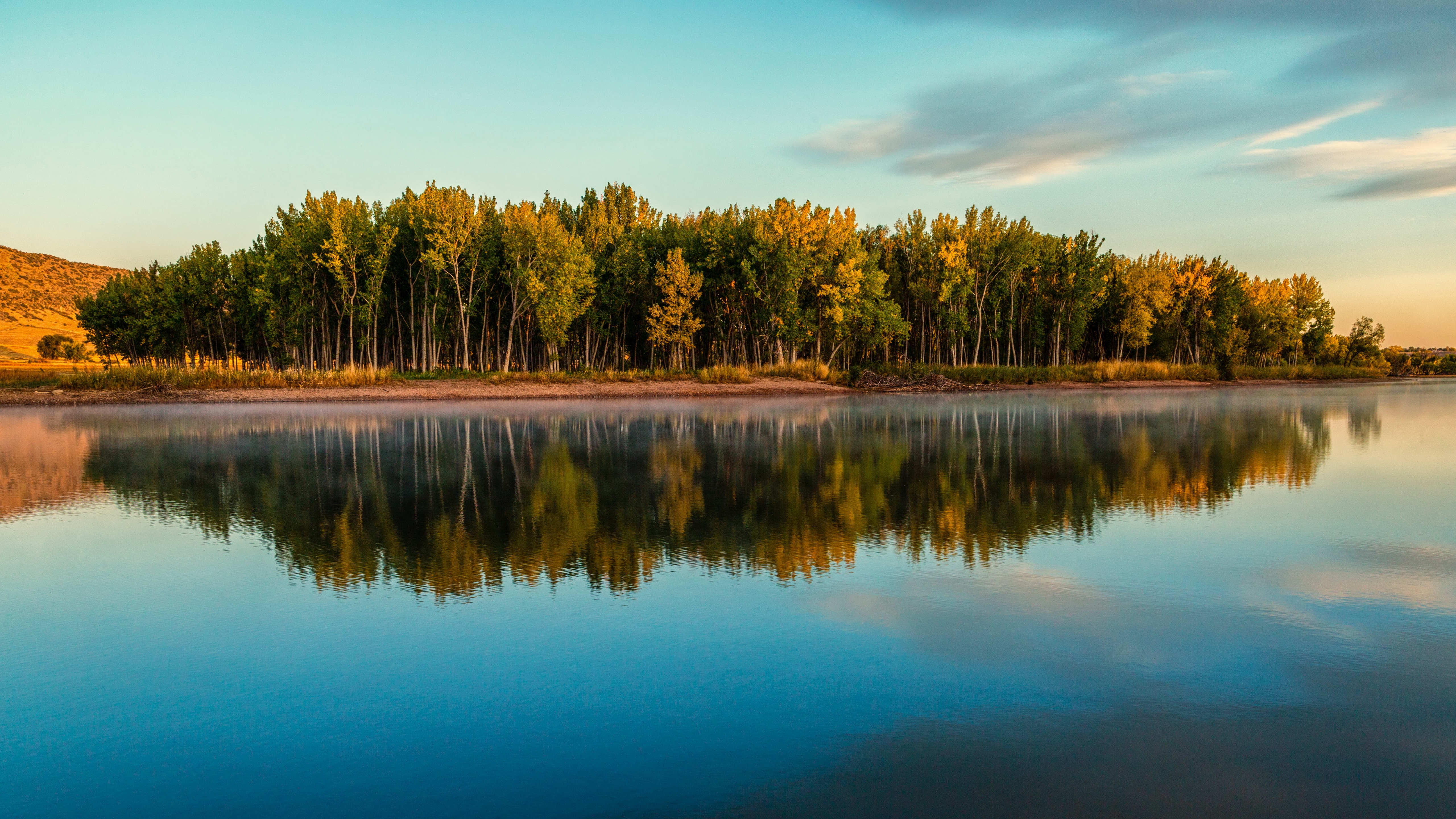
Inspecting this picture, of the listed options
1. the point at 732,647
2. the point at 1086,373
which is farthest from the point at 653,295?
the point at 732,647

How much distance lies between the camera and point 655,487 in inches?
643

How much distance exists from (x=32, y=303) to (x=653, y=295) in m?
169

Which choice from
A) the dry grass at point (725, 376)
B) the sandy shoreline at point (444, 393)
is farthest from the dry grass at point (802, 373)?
the dry grass at point (725, 376)

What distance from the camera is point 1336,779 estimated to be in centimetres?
512

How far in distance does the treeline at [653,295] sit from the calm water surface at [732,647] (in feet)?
152

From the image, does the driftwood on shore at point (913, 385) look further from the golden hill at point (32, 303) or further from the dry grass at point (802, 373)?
the golden hill at point (32, 303)

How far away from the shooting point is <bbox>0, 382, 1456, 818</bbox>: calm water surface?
5.16 meters

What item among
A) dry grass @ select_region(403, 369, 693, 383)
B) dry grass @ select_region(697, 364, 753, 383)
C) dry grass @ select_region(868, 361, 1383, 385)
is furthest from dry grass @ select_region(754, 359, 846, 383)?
dry grass @ select_region(868, 361, 1383, 385)

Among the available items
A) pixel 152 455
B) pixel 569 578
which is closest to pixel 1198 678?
pixel 569 578

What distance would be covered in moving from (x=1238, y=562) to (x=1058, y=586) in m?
2.72

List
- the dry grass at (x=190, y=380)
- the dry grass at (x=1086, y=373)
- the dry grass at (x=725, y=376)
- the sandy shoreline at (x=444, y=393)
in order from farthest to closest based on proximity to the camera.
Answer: the dry grass at (x=1086, y=373)
the dry grass at (x=725, y=376)
the dry grass at (x=190, y=380)
the sandy shoreline at (x=444, y=393)

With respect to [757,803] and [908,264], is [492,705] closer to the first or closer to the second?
[757,803]

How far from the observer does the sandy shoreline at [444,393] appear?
48.4 m

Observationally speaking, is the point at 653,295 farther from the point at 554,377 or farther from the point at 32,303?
the point at 32,303
